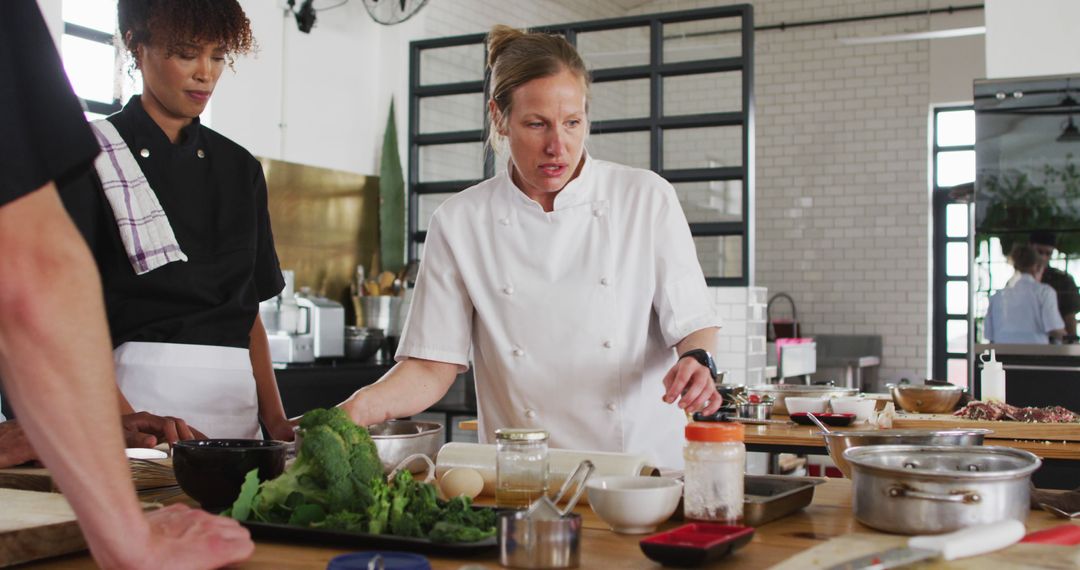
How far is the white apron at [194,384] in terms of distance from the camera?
240 cm

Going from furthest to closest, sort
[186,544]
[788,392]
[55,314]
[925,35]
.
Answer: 1. [925,35]
2. [788,392]
3. [186,544]
4. [55,314]

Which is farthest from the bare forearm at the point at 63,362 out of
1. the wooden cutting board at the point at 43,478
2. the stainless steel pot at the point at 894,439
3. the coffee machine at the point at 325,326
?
the coffee machine at the point at 325,326

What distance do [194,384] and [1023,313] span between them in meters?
4.73

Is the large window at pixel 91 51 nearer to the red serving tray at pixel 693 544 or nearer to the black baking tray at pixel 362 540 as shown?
the black baking tray at pixel 362 540

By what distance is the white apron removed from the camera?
94.7 inches

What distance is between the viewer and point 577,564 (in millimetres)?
1295

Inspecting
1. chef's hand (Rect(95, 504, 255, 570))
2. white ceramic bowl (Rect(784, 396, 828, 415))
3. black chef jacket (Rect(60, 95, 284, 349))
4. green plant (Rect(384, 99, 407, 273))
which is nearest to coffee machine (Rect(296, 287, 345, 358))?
green plant (Rect(384, 99, 407, 273))

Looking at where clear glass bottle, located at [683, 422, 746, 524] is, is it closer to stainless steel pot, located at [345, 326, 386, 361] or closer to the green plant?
stainless steel pot, located at [345, 326, 386, 361]

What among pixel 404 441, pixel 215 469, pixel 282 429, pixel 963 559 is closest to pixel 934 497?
pixel 963 559

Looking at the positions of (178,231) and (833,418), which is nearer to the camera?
(178,231)

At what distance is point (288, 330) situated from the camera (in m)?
6.00

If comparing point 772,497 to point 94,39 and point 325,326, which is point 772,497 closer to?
point 325,326

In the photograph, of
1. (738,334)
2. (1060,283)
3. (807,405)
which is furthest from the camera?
(738,334)

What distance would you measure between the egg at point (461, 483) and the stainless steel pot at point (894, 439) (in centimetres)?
66
